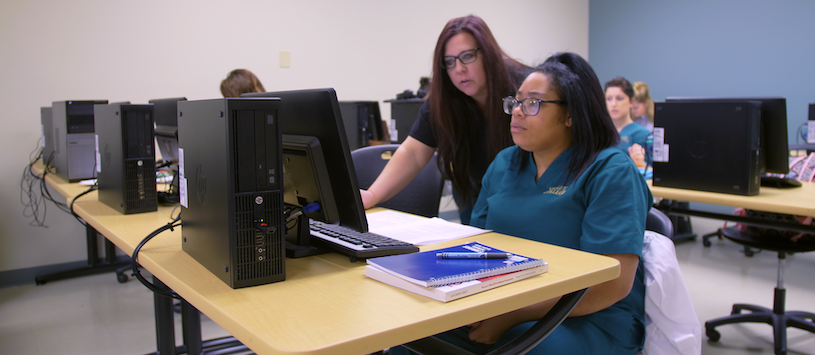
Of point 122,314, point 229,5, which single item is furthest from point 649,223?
point 229,5

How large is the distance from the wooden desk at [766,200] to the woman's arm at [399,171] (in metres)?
1.09

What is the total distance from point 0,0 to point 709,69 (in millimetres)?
5586

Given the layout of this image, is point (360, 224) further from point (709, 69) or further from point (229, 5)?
point (709, 69)

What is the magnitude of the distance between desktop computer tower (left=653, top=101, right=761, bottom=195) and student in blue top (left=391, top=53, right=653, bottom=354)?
109 centimetres

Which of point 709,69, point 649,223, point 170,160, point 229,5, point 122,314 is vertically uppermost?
point 229,5

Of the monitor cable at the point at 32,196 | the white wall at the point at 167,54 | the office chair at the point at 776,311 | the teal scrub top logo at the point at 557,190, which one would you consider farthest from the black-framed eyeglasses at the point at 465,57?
the monitor cable at the point at 32,196

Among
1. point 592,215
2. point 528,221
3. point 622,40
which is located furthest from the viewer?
point 622,40

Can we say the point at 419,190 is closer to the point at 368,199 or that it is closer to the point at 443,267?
the point at 368,199

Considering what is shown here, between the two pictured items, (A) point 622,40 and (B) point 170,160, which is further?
(A) point 622,40

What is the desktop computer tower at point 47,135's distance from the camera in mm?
2945

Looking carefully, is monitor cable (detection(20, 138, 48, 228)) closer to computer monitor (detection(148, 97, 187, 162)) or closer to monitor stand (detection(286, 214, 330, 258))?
computer monitor (detection(148, 97, 187, 162))

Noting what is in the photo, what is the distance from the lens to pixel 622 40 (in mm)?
5957

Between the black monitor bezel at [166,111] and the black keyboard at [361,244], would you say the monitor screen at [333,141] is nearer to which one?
the black keyboard at [361,244]

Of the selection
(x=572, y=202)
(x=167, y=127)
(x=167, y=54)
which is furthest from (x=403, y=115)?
(x=572, y=202)
